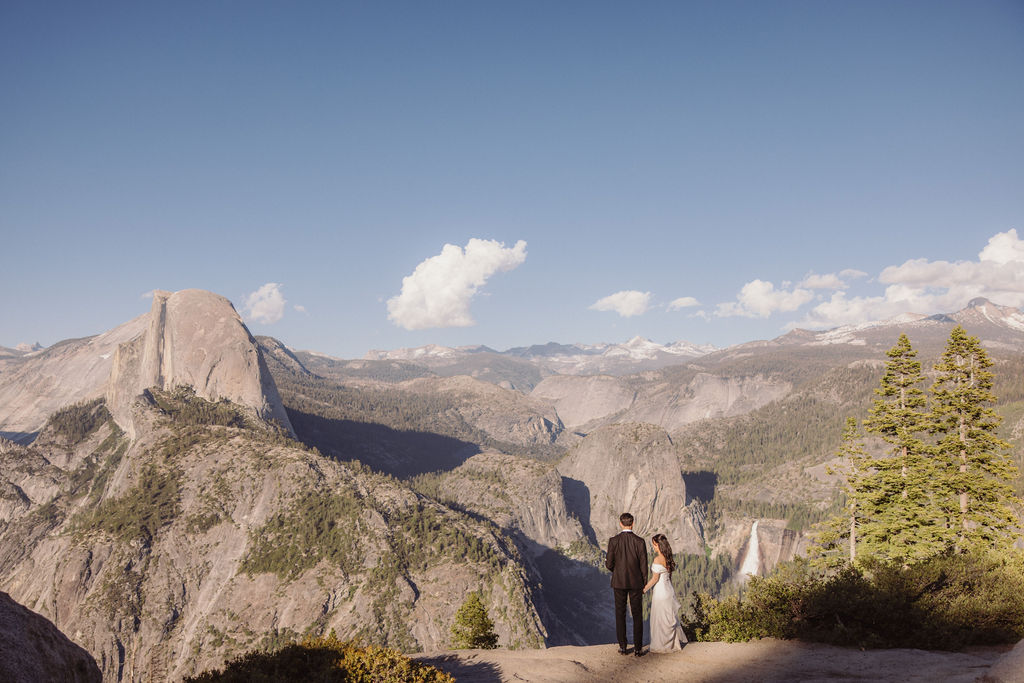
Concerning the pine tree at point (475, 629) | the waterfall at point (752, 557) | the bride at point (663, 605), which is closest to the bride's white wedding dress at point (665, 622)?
the bride at point (663, 605)

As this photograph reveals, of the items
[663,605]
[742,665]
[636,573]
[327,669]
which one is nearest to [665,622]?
[663,605]

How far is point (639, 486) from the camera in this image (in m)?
171

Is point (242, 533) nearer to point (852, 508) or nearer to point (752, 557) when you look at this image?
point (852, 508)

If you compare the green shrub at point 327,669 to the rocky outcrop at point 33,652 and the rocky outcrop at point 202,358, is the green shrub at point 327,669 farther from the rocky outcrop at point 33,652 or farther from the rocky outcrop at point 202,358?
the rocky outcrop at point 202,358

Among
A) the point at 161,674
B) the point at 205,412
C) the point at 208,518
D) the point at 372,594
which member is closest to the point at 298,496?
the point at 208,518

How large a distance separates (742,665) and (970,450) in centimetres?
2715

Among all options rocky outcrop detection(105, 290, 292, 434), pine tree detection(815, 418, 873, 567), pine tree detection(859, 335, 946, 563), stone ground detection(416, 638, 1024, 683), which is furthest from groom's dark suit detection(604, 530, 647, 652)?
rocky outcrop detection(105, 290, 292, 434)

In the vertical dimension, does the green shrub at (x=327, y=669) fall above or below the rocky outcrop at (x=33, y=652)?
below

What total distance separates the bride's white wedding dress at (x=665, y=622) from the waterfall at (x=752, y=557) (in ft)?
526

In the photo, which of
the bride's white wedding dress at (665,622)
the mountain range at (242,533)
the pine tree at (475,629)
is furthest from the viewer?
the mountain range at (242,533)

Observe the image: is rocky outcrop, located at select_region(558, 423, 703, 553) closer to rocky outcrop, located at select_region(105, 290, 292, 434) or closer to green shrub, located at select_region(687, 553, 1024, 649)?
rocky outcrop, located at select_region(105, 290, 292, 434)

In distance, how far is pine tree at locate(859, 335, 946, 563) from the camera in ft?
96.7

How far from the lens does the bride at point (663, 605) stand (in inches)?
507

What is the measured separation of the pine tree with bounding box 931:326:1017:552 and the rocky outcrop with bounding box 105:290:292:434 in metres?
138
